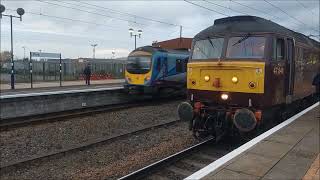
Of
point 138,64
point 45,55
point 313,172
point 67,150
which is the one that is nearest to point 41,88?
point 45,55

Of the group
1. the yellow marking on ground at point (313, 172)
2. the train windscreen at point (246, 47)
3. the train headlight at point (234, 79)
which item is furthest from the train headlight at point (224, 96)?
the yellow marking on ground at point (313, 172)

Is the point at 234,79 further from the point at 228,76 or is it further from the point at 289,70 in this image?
the point at 289,70

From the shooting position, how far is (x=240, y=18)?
36.3 feet

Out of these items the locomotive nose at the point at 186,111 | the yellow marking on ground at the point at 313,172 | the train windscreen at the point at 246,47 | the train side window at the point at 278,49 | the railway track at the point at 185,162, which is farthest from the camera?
the locomotive nose at the point at 186,111

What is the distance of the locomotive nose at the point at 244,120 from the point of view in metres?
9.43

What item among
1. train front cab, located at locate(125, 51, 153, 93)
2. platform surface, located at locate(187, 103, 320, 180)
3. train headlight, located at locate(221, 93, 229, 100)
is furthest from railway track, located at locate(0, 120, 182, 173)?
train front cab, located at locate(125, 51, 153, 93)

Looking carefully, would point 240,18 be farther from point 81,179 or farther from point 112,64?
point 112,64

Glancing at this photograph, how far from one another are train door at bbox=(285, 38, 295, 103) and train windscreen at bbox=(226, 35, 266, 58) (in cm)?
124

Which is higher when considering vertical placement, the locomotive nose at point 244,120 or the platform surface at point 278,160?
the locomotive nose at point 244,120

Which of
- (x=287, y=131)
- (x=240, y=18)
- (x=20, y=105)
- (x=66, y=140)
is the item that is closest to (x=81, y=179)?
(x=66, y=140)

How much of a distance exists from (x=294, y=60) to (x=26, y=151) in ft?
25.9

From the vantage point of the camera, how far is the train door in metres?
11.0

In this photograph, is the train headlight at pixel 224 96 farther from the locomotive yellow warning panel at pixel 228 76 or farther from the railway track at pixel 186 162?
the railway track at pixel 186 162

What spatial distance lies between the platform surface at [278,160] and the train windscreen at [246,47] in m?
1.99
